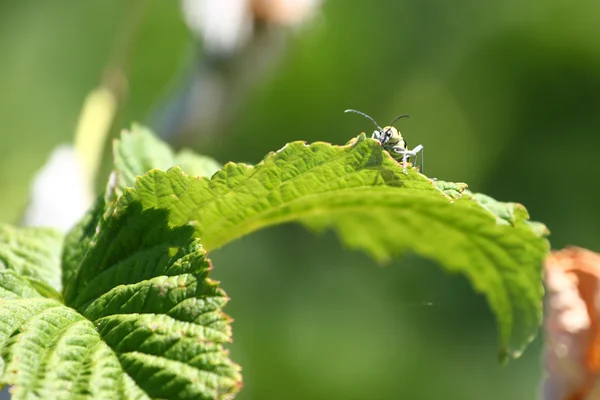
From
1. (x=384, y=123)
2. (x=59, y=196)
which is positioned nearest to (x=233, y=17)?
(x=59, y=196)

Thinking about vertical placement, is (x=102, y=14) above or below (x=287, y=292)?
above

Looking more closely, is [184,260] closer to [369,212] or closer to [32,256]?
[32,256]

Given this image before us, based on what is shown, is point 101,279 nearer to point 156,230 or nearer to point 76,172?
point 156,230

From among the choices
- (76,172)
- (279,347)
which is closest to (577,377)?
(76,172)

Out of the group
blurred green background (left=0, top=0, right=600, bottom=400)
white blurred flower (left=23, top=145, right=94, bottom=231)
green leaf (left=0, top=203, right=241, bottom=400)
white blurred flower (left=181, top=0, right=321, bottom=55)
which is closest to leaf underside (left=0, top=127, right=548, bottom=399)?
green leaf (left=0, top=203, right=241, bottom=400)

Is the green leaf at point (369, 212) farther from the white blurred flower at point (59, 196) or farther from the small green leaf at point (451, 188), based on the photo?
the white blurred flower at point (59, 196)
